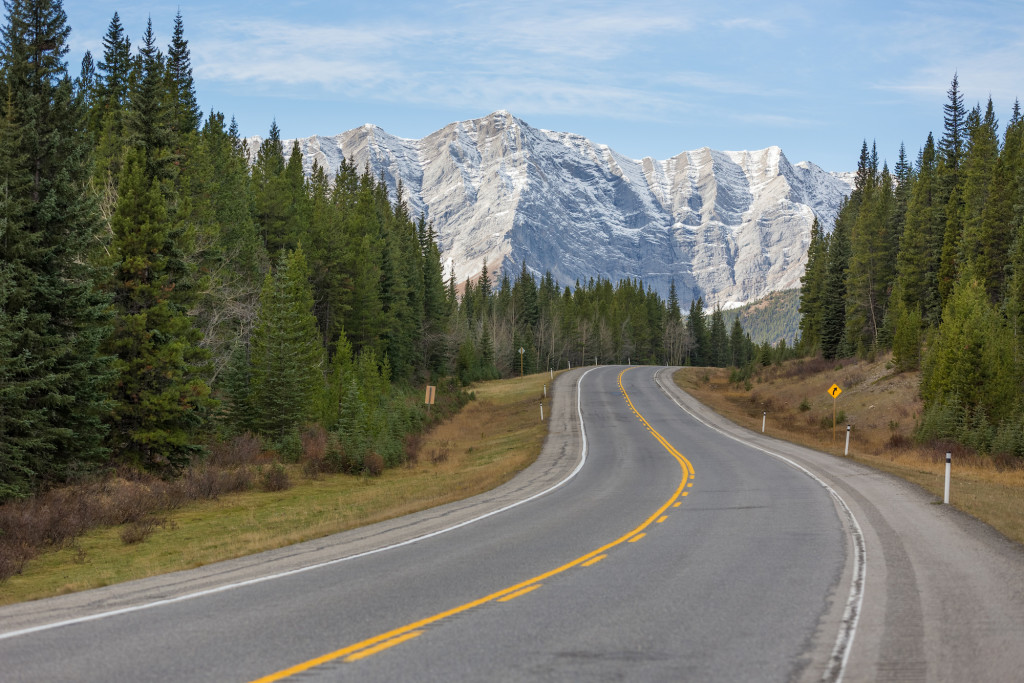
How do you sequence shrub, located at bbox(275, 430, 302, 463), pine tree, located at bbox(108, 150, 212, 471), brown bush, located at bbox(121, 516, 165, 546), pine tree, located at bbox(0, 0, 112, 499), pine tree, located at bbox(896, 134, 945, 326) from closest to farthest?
brown bush, located at bbox(121, 516, 165, 546) < pine tree, located at bbox(0, 0, 112, 499) < pine tree, located at bbox(108, 150, 212, 471) < shrub, located at bbox(275, 430, 302, 463) < pine tree, located at bbox(896, 134, 945, 326)

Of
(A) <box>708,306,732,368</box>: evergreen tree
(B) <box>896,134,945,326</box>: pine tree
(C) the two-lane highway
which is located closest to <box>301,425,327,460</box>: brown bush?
(C) the two-lane highway

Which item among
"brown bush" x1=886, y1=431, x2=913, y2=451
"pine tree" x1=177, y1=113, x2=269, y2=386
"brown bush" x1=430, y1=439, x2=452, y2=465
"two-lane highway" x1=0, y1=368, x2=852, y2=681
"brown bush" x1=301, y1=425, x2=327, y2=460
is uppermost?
"pine tree" x1=177, y1=113, x2=269, y2=386

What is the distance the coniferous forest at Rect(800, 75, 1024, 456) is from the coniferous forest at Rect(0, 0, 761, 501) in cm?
2886

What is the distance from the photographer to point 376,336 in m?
66.8

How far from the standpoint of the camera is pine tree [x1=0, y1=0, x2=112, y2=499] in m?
19.7

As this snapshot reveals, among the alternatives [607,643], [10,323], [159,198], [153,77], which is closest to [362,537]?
[607,643]

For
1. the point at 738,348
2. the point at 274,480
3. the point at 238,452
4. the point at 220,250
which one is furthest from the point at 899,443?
the point at 738,348

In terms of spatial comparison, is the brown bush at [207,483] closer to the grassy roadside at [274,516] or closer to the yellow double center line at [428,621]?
the grassy roadside at [274,516]

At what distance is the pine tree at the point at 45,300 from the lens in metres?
19.7

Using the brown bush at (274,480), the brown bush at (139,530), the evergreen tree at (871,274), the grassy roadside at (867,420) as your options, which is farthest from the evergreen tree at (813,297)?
the brown bush at (139,530)

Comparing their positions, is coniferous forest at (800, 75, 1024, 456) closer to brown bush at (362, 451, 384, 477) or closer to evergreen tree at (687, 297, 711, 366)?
brown bush at (362, 451, 384, 477)

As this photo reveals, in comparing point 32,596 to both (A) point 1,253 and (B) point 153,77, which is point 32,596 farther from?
(B) point 153,77

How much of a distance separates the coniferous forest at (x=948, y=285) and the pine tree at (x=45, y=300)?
1395 inches

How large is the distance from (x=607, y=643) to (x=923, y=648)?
3127 millimetres
